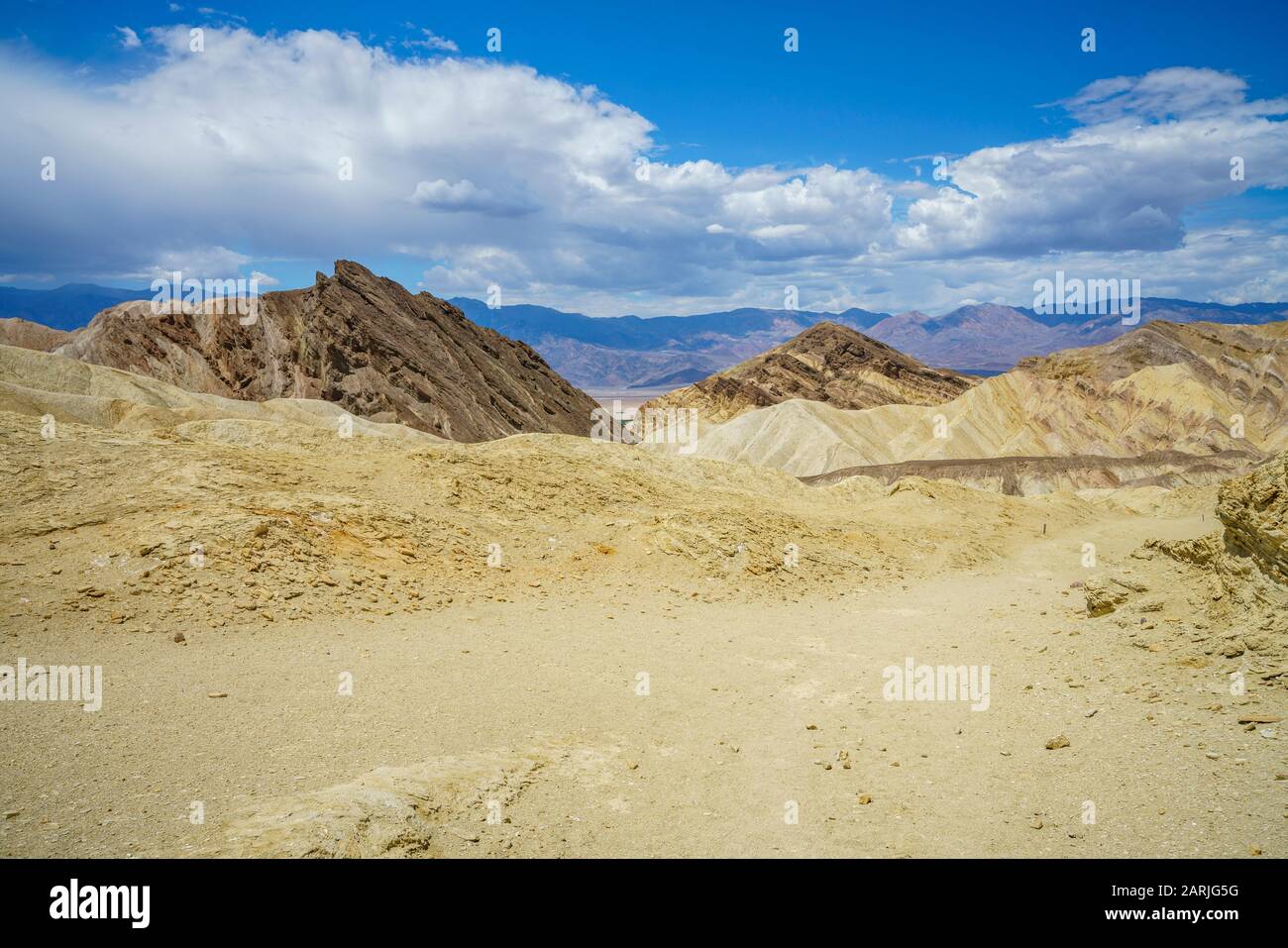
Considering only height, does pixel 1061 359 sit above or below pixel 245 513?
above

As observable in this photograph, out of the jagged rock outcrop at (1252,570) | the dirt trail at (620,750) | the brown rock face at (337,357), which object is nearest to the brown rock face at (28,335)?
the brown rock face at (337,357)

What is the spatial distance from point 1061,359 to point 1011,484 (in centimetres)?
4208

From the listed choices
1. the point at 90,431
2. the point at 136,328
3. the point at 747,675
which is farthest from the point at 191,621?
the point at 136,328

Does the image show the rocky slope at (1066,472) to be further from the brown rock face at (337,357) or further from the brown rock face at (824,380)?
the brown rock face at (824,380)

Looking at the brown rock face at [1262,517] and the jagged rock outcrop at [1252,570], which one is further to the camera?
the brown rock face at [1262,517]

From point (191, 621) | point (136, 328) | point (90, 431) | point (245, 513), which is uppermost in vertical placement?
point (136, 328)

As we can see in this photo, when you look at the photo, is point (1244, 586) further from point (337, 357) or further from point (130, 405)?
point (337, 357)

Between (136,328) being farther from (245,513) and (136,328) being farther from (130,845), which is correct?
(130,845)

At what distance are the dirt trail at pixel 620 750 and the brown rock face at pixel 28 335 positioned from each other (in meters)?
72.6

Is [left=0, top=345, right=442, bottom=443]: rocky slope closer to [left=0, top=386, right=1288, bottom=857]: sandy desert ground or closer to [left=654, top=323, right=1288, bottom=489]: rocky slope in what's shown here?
[left=0, top=386, right=1288, bottom=857]: sandy desert ground

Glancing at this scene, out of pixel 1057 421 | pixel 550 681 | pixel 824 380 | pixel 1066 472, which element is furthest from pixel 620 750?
pixel 824 380

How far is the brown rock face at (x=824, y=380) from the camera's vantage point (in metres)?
103

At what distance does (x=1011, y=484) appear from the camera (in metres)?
51.5

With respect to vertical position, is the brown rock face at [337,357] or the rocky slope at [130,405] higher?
the brown rock face at [337,357]
